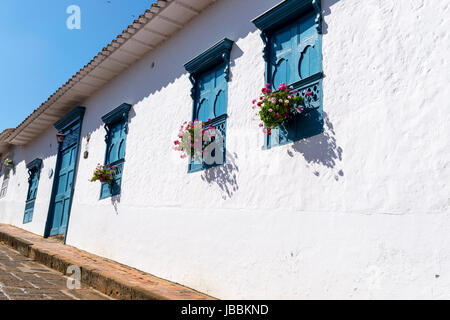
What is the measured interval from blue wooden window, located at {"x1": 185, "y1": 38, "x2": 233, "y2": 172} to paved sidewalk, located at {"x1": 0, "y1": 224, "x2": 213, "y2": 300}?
1796 mm

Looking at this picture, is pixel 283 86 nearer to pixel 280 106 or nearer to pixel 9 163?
pixel 280 106

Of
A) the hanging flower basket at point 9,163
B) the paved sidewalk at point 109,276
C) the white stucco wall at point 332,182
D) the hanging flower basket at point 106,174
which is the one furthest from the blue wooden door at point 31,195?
the white stucco wall at point 332,182

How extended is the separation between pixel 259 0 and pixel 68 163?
25.3ft

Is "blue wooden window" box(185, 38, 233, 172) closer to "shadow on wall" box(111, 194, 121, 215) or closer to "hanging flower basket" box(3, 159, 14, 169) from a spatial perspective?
"shadow on wall" box(111, 194, 121, 215)

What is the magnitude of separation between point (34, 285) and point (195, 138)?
3.13 m

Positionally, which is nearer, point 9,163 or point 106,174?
point 106,174

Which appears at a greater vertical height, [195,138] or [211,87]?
[211,87]

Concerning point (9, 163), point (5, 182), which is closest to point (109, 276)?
point (9, 163)

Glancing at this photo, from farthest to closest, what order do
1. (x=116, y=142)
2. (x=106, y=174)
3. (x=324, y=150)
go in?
(x=116, y=142)
(x=106, y=174)
(x=324, y=150)

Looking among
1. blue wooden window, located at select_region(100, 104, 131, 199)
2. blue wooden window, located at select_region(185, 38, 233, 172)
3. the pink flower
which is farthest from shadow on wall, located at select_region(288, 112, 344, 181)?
blue wooden window, located at select_region(100, 104, 131, 199)

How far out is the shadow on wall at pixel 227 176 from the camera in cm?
545

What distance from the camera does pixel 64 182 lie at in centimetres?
1115
